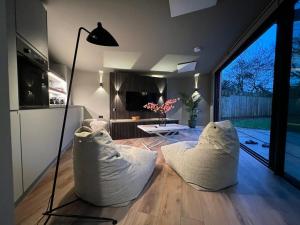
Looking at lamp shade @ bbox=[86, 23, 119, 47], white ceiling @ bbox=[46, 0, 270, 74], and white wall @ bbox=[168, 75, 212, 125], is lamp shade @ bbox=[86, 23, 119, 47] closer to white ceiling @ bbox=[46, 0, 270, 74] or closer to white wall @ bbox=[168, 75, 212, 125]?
white ceiling @ bbox=[46, 0, 270, 74]

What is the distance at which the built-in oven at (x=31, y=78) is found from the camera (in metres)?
1.69

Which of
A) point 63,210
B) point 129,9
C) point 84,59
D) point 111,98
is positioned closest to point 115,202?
point 63,210

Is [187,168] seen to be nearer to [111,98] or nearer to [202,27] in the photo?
[202,27]

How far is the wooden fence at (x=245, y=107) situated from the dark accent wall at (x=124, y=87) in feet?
8.42

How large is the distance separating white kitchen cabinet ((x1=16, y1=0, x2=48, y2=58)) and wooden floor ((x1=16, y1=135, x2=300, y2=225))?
71.1 inches

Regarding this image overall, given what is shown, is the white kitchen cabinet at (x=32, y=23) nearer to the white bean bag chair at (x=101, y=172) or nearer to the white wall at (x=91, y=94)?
the white bean bag chair at (x=101, y=172)

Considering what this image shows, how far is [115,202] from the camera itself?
1.64 m

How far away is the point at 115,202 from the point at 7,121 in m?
1.30

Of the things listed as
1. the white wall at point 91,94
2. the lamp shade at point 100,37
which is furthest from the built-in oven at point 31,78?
the white wall at point 91,94

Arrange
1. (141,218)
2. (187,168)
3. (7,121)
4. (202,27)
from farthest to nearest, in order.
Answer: (202,27)
(187,168)
(141,218)
(7,121)

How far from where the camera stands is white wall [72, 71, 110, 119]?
5.69 metres

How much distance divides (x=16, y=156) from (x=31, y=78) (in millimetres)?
943

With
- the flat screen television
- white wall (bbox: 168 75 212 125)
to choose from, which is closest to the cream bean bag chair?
the flat screen television

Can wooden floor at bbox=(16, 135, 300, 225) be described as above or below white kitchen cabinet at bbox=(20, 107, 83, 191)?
below
